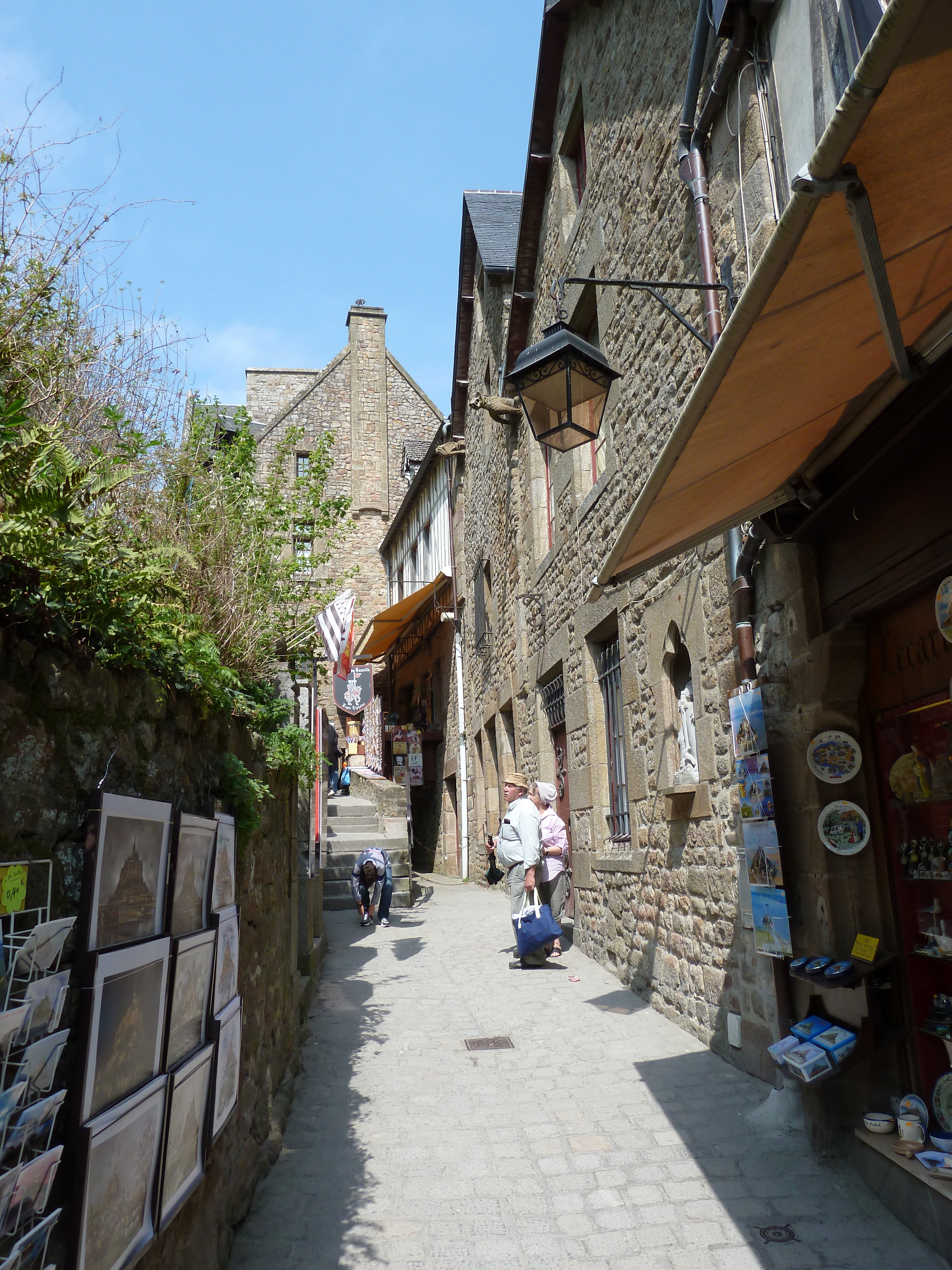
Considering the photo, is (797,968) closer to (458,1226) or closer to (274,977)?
(458,1226)

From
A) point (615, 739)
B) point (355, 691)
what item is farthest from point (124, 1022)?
point (355, 691)

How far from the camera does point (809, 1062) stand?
3387mm

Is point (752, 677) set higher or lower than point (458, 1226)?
higher

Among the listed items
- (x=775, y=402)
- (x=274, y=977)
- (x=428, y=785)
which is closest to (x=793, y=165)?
(x=775, y=402)

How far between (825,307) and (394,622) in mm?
16154

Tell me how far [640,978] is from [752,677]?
2.76 m

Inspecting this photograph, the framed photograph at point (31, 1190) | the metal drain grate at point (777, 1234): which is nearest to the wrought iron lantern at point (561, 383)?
the metal drain grate at point (777, 1234)

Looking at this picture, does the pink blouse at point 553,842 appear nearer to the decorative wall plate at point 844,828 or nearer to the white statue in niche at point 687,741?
the white statue in niche at point 687,741

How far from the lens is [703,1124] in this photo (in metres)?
3.97

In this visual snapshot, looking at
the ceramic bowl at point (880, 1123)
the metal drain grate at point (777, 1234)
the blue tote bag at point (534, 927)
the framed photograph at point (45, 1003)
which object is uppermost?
the framed photograph at point (45, 1003)

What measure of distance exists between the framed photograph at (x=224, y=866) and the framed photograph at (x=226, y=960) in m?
0.03

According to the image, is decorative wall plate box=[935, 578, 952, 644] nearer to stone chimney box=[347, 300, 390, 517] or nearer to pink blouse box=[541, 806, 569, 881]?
pink blouse box=[541, 806, 569, 881]

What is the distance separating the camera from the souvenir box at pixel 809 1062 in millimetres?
3342

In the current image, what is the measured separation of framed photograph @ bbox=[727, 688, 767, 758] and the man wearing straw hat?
10.3ft
